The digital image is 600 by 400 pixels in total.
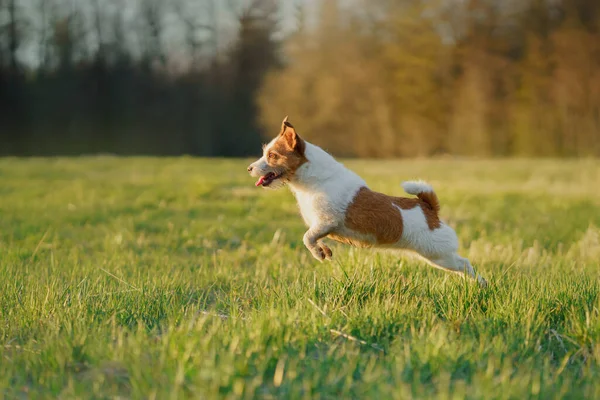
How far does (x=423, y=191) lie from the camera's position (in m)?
4.29

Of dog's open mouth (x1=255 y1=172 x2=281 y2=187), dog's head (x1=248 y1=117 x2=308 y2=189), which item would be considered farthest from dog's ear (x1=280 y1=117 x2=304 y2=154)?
dog's open mouth (x1=255 y1=172 x2=281 y2=187)

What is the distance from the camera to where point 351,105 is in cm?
3238

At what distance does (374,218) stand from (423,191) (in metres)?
0.52

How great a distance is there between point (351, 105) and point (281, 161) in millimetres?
28914

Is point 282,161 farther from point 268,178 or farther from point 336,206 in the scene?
point 336,206

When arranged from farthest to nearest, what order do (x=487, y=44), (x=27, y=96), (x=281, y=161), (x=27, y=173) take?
1. (x=27, y=96)
2. (x=487, y=44)
3. (x=27, y=173)
4. (x=281, y=161)

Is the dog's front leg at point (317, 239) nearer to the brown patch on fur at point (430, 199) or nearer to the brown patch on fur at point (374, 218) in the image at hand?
the brown patch on fur at point (374, 218)

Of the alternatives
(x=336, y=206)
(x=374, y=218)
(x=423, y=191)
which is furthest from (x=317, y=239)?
(x=423, y=191)

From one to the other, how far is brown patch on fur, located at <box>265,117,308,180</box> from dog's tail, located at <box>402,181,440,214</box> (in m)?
0.77

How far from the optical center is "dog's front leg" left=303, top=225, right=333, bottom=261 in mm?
3889

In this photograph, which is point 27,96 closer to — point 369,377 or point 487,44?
point 487,44

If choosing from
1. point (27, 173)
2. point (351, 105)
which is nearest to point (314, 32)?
point (351, 105)

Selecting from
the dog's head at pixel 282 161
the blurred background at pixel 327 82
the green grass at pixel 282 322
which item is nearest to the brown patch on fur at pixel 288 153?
the dog's head at pixel 282 161

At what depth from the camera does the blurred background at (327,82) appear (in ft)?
89.6
